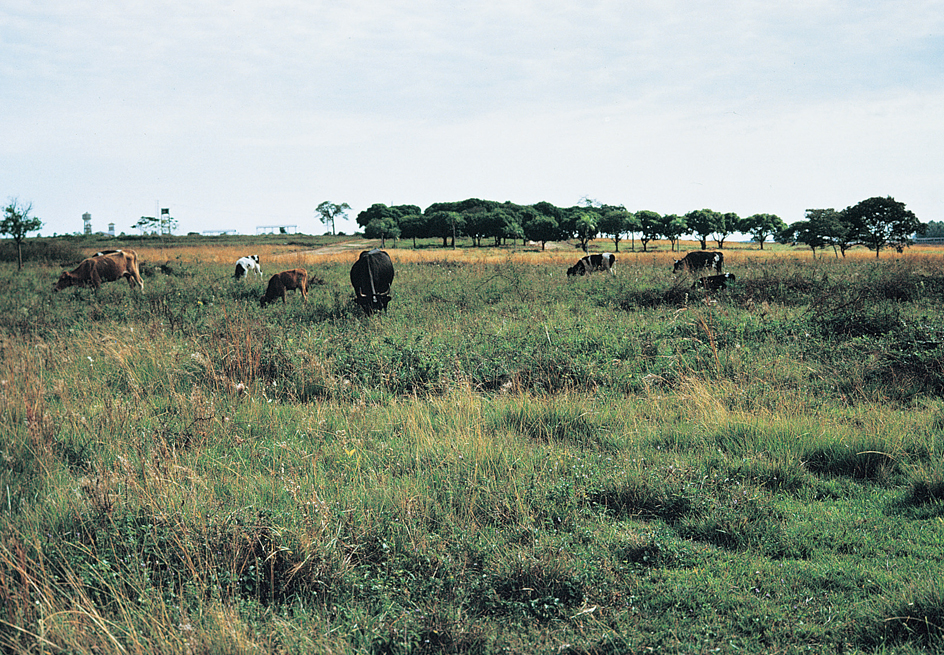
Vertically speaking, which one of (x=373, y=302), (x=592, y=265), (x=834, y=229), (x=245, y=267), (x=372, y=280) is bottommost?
(x=373, y=302)

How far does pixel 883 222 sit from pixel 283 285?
72.1 meters

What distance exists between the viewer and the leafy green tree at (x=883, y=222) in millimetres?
63500

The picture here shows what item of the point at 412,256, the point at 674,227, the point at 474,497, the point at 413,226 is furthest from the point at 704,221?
the point at 474,497

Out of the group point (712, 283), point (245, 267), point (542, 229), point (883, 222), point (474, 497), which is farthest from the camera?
point (542, 229)

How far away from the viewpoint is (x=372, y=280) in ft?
47.4

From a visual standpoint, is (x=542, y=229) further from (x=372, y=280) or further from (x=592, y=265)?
(x=372, y=280)

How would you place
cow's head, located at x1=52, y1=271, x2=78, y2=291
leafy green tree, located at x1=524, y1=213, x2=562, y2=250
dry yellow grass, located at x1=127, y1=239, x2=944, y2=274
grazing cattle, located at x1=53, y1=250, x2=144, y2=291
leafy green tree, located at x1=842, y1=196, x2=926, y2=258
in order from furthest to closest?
leafy green tree, located at x1=524, y1=213, x2=562, y2=250
leafy green tree, located at x1=842, y1=196, x2=926, y2=258
dry yellow grass, located at x1=127, y1=239, x2=944, y2=274
grazing cattle, located at x1=53, y1=250, x2=144, y2=291
cow's head, located at x1=52, y1=271, x2=78, y2=291

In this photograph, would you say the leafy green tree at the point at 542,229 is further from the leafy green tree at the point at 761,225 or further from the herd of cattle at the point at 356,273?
the herd of cattle at the point at 356,273

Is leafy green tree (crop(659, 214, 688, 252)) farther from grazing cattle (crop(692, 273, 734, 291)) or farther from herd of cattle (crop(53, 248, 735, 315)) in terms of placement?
grazing cattle (crop(692, 273, 734, 291))

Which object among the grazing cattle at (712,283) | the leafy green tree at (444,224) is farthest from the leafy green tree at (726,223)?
the grazing cattle at (712,283)

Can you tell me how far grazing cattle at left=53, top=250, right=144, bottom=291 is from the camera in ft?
64.5

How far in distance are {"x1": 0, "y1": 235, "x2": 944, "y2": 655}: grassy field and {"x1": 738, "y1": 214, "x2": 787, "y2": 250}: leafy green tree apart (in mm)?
119821

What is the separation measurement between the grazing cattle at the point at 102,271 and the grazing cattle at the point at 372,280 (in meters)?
9.16

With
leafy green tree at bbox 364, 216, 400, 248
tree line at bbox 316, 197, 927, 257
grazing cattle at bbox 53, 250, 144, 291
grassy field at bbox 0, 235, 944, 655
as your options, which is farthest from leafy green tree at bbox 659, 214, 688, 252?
grassy field at bbox 0, 235, 944, 655
